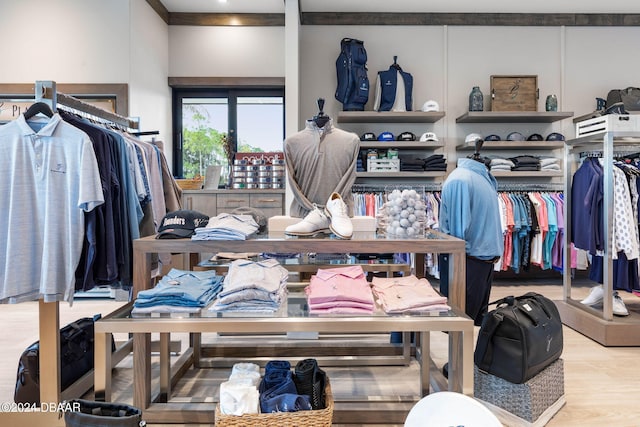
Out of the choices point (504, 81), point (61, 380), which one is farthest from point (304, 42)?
point (61, 380)

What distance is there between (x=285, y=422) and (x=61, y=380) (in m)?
1.30

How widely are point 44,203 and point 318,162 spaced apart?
1382 mm

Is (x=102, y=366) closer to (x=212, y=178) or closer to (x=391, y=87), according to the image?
(x=212, y=178)

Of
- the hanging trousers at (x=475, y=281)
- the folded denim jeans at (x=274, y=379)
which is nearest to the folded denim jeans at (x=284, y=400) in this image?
the folded denim jeans at (x=274, y=379)

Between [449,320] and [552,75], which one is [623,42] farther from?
[449,320]

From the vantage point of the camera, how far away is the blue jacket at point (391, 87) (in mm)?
4914

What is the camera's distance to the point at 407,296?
170 cm

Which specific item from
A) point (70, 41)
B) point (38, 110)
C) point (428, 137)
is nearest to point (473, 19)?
point (428, 137)

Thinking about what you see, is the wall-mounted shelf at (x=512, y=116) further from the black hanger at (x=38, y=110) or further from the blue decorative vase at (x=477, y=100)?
the black hanger at (x=38, y=110)

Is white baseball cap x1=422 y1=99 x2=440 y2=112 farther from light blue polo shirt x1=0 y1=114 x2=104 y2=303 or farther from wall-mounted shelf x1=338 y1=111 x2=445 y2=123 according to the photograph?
light blue polo shirt x1=0 y1=114 x2=104 y2=303

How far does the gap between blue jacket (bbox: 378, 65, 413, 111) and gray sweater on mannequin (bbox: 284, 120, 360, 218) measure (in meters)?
2.73

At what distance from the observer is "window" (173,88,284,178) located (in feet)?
17.6

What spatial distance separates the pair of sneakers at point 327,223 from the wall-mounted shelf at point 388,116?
3.06 metres

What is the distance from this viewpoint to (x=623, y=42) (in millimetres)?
5234
